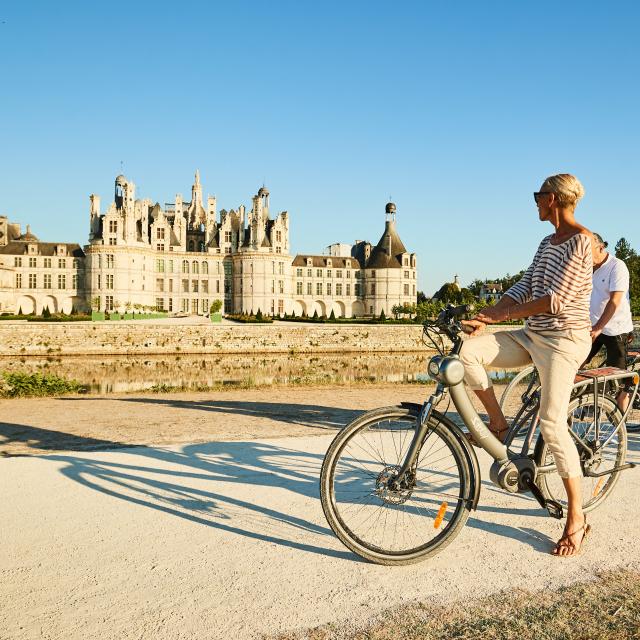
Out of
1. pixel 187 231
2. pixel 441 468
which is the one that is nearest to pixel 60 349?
pixel 441 468

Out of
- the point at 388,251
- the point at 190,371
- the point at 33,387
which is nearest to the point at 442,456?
the point at 33,387

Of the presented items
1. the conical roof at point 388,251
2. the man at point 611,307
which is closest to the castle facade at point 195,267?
the conical roof at point 388,251

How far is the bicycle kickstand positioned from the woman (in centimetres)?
15

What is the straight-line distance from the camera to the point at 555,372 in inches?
113

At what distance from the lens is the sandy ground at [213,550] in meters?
2.15

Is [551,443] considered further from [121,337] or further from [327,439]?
[121,337]

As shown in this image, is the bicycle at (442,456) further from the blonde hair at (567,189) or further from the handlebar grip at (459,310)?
the blonde hair at (567,189)

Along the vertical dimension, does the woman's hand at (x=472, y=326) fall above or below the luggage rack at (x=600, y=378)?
above

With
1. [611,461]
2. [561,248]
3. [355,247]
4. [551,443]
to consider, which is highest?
[355,247]

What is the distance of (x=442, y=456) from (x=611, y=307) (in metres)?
1.55

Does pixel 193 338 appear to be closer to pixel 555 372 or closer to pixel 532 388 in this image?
pixel 532 388

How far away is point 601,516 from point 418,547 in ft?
3.98

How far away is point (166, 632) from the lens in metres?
2.02

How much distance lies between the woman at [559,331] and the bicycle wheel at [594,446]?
0.21m
